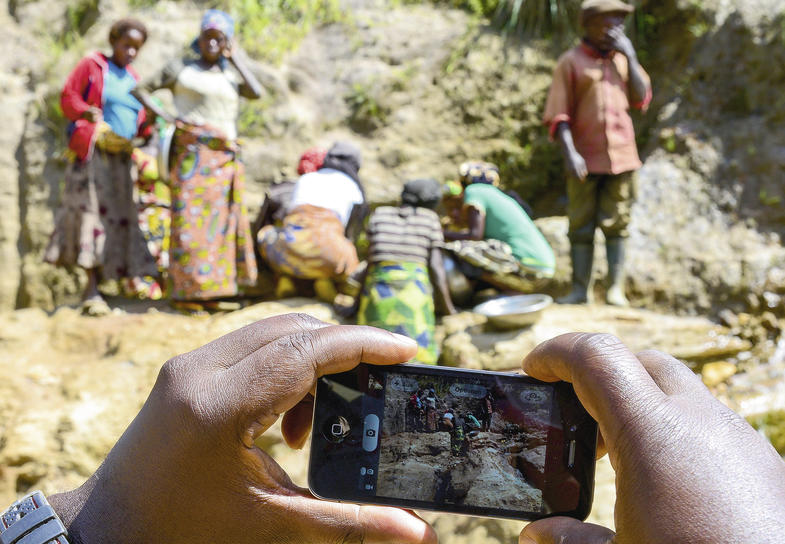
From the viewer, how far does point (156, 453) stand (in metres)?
1.01

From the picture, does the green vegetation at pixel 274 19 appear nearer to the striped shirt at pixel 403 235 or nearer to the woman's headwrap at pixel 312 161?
the woman's headwrap at pixel 312 161

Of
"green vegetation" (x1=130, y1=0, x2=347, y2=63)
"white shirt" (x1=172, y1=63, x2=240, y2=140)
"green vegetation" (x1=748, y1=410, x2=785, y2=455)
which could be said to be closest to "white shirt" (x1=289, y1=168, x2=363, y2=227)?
"white shirt" (x1=172, y1=63, x2=240, y2=140)

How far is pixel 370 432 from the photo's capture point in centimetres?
115

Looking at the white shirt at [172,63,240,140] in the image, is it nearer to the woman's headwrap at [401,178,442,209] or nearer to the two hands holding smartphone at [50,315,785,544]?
the woman's headwrap at [401,178,442,209]

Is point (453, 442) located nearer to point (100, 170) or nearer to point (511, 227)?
point (511, 227)

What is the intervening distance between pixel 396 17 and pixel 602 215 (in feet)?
12.3

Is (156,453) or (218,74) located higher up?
(218,74)


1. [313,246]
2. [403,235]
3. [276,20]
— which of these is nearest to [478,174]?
[403,235]

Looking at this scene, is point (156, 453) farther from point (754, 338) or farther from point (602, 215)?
point (754, 338)

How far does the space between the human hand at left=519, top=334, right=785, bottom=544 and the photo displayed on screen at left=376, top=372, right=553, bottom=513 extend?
142mm

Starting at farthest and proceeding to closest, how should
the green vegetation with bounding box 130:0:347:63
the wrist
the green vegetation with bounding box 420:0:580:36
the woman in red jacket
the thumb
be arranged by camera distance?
1. the green vegetation with bounding box 420:0:580:36
2. the green vegetation with bounding box 130:0:347:63
3. the woman in red jacket
4. the wrist
5. the thumb

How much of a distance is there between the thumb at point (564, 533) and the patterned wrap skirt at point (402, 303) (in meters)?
2.49

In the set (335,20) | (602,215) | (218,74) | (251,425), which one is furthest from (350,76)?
(251,425)

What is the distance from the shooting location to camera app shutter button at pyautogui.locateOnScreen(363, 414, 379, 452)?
115 cm
